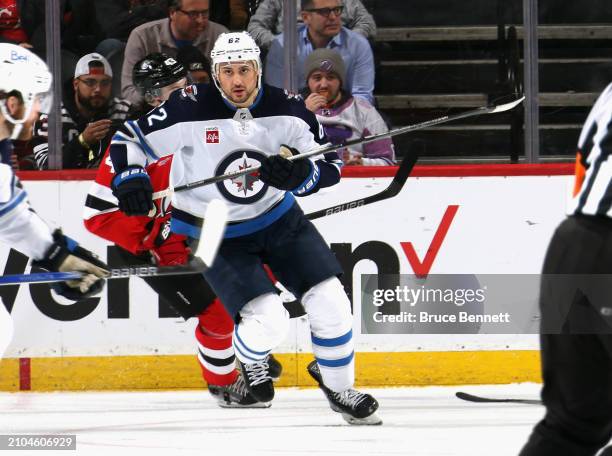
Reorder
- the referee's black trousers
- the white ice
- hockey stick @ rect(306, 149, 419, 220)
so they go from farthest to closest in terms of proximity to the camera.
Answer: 1. hockey stick @ rect(306, 149, 419, 220)
2. the white ice
3. the referee's black trousers

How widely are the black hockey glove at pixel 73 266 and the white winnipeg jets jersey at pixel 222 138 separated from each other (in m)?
0.83

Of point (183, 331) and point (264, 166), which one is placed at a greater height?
point (264, 166)

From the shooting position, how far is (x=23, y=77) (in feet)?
10.1

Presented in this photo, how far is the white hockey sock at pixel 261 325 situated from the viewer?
3846 millimetres

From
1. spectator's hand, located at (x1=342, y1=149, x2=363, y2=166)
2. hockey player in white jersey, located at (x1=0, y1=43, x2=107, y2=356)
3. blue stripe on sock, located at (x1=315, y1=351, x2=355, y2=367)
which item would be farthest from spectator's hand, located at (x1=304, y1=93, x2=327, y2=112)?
hockey player in white jersey, located at (x1=0, y1=43, x2=107, y2=356)

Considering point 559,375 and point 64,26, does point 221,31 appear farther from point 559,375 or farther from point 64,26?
point 559,375

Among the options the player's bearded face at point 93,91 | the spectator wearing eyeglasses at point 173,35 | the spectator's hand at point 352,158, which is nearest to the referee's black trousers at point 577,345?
the spectator's hand at point 352,158

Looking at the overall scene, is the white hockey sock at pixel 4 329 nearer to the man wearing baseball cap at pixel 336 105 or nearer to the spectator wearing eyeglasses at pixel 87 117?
the spectator wearing eyeglasses at pixel 87 117

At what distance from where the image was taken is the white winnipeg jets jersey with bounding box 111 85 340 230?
396cm

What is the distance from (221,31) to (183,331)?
1.12 m

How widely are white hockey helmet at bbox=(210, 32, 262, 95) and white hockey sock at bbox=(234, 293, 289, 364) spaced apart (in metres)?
0.69

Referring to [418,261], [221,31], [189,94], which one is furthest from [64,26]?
[418,261]

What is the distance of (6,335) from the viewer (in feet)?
10.0
